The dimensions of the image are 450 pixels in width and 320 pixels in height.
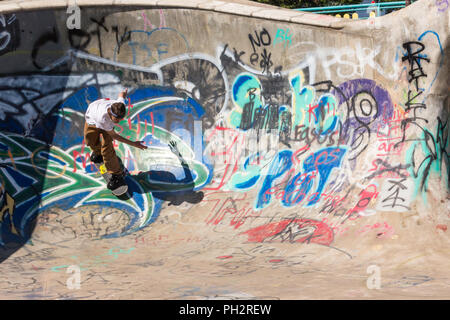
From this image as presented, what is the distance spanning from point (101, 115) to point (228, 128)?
87.2 inches

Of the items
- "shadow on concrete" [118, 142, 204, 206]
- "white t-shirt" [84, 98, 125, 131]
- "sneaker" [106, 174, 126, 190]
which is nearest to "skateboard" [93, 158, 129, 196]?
"sneaker" [106, 174, 126, 190]

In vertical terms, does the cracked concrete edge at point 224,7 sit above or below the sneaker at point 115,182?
above

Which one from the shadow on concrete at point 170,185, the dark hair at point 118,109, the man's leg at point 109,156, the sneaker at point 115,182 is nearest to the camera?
the dark hair at point 118,109

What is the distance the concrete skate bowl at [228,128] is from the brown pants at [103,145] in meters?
0.61

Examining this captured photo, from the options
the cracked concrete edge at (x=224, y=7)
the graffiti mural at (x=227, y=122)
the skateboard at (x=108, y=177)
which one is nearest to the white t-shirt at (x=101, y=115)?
the skateboard at (x=108, y=177)

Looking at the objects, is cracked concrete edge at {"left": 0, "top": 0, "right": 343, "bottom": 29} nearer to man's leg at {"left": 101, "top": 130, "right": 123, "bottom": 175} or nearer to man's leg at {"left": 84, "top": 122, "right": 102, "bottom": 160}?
man's leg at {"left": 84, "top": 122, "right": 102, "bottom": 160}

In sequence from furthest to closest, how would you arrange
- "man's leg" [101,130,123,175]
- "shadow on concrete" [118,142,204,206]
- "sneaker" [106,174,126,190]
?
"shadow on concrete" [118,142,204,206]
"sneaker" [106,174,126,190]
"man's leg" [101,130,123,175]

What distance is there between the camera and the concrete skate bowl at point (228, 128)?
7.16m

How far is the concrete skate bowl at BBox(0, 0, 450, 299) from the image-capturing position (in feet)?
23.5

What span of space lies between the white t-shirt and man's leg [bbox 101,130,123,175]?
0.92 ft

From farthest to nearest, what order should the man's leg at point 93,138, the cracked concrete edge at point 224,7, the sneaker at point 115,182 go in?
the cracked concrete edge at point 224,7
the sneaker at point 115,182
the man's leg at point 93,138

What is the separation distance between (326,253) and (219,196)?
6.50ft

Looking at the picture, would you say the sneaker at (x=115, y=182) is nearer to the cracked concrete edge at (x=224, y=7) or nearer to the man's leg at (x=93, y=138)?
the man's leg at (x=93, y=138)

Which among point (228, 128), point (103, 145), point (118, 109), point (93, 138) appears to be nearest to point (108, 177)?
point (103, 145)
